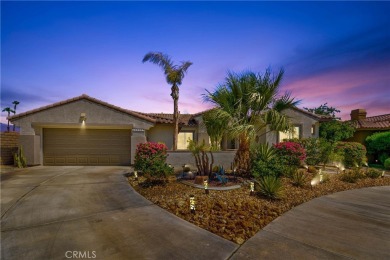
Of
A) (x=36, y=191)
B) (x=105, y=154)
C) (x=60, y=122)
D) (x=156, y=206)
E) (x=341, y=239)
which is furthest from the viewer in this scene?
(x=105, y=154)

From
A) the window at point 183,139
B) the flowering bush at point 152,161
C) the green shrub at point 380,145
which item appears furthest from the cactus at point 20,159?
the green shrub at point 380,145

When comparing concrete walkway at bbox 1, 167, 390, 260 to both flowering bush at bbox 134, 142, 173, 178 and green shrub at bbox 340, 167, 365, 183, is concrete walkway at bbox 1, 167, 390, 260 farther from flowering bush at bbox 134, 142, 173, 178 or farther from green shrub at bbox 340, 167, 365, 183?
green shrub at bbox 340, 167, 365, 183

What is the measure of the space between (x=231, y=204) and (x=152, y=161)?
3841 mm

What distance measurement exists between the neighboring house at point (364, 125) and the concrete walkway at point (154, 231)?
44.5 feet

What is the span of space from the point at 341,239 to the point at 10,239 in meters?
6.37

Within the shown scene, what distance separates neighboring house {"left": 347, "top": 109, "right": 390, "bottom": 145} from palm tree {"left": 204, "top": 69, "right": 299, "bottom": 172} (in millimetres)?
13313

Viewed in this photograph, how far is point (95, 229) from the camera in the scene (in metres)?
4.12

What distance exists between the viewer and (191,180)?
826 centimetres

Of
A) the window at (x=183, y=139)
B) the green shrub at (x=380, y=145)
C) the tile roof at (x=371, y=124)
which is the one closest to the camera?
the green shrub at (x=380, y=145)

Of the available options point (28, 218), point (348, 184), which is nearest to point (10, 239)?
point (28, 218)

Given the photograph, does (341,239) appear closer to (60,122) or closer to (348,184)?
(348,184)

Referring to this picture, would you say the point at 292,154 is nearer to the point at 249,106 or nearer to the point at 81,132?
the point at 249,106

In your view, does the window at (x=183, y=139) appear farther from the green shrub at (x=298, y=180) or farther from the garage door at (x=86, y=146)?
the green shrub at (x=298, y=180)

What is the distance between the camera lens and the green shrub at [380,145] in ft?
47.5
